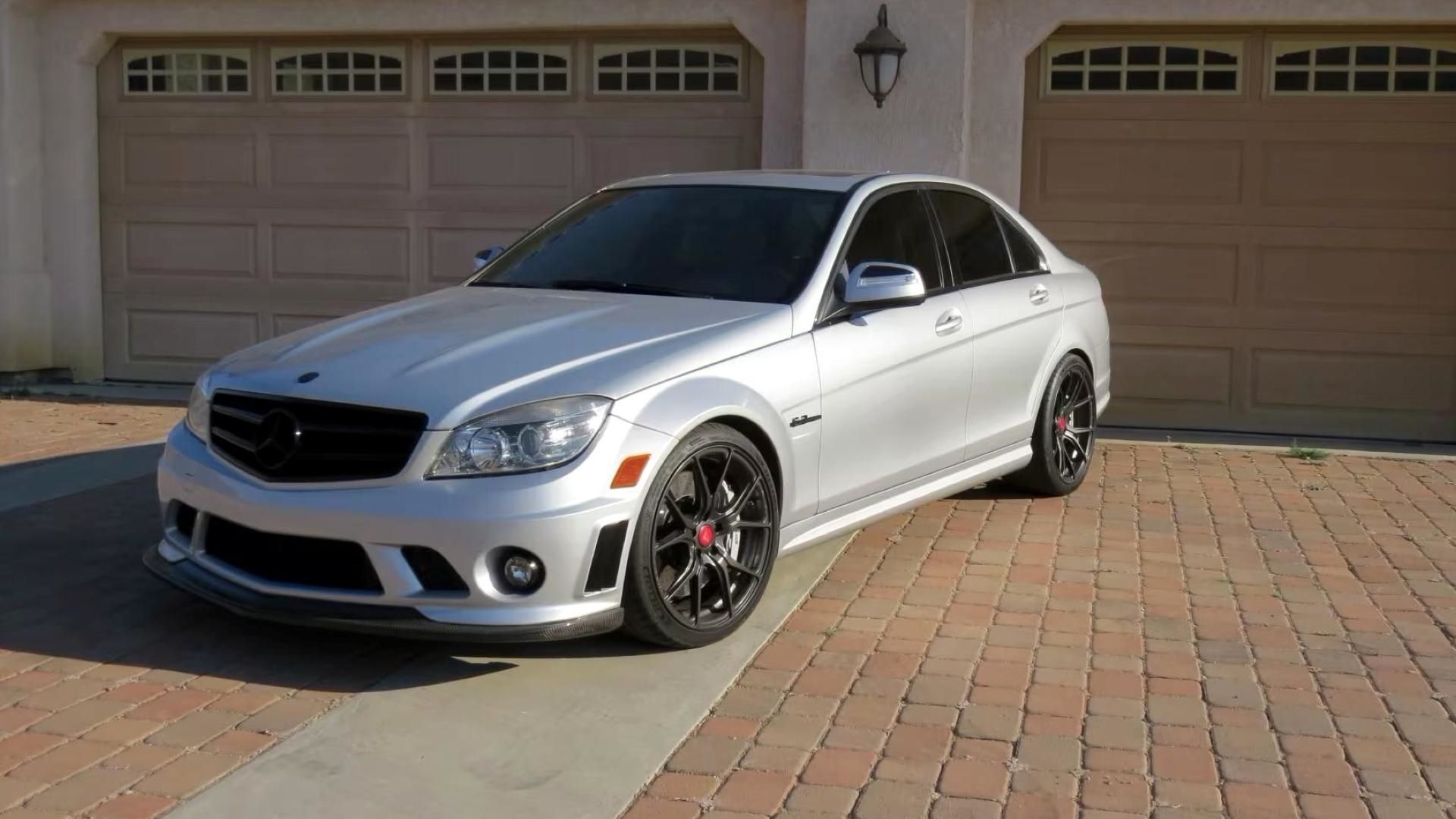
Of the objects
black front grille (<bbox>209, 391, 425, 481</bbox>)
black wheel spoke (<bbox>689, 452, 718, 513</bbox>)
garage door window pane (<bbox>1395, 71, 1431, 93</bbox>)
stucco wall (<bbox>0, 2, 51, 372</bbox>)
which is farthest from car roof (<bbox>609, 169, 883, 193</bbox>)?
stucco wall (<bbox>0, 2, 51, 372</bbox>)

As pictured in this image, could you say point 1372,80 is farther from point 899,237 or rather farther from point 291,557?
point 291,557

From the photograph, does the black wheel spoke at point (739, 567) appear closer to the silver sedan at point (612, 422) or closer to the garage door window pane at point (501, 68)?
the silver sedan at point (612, 422)

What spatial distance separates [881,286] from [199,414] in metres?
2.38

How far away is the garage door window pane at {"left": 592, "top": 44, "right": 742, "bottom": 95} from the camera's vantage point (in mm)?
10523

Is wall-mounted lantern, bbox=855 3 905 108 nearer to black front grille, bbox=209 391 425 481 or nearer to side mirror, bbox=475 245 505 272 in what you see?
side mirror, bbox=475 245 505 272

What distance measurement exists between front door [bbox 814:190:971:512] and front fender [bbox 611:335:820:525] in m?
0.09

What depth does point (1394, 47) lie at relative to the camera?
9625 mm

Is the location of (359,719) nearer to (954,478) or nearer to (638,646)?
(638,646)

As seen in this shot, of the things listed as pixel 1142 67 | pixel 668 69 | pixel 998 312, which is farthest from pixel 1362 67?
pixel 668 69

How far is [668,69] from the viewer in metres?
10.6

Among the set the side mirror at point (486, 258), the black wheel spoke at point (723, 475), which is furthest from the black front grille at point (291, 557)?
the side mirror at point (486, 258)

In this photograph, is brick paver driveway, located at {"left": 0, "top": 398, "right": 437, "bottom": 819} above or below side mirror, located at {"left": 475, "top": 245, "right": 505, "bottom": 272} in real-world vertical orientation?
below

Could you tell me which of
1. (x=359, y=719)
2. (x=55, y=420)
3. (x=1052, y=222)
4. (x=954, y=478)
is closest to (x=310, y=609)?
(x=359, y=719)

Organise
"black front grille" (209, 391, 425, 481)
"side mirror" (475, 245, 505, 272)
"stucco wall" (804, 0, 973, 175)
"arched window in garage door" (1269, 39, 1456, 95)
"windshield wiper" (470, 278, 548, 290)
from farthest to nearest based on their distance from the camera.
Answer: "stucco wall" (804, 0, 973, 175) < "arched window in garage door" (1269, 39, 1456, 95) < "side mirror" (475, 245, 505, 272) < "windshield wiper" (470, 278, 548, 290) < "black front grille" (209, 391, 425, 481)
